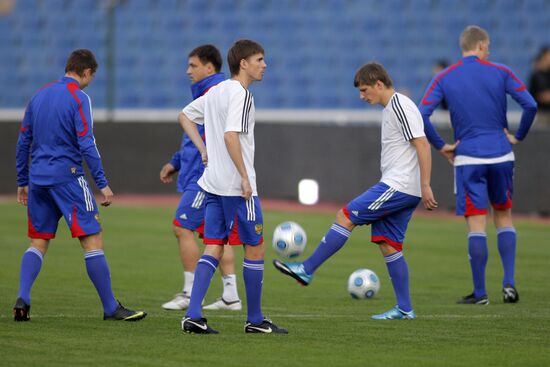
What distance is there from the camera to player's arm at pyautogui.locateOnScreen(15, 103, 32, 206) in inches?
327

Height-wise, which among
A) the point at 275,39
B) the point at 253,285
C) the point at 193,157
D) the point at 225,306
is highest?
the point at 275,39

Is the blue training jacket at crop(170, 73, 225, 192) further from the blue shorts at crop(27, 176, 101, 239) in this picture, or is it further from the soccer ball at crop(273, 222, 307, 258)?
the blue shorts at crop(27, 176, 101, 239)

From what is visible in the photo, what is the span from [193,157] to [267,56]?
1523cm

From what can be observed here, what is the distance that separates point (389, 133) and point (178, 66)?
16819 millimetres

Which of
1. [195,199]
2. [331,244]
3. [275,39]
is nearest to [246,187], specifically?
[331,244]

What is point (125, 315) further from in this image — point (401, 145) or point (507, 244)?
point (507, 244)

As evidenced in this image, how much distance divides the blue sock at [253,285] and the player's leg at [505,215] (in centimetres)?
299

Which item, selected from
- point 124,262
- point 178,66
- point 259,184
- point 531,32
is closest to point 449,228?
point 259,184

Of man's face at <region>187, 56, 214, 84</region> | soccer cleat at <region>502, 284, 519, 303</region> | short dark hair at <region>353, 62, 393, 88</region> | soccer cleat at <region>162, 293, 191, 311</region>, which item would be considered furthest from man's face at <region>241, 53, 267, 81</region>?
soccer cleat at <region>502, 284, 519, 303</region>

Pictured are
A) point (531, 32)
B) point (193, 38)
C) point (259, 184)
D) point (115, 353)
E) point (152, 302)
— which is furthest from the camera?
point (193, 38)

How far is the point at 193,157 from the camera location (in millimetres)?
9375

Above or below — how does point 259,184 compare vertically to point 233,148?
below

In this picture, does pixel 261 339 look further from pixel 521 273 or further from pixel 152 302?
pixel 521 273

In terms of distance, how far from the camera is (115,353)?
6.71 meters
